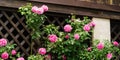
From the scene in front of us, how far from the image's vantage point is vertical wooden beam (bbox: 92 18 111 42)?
7191 mm

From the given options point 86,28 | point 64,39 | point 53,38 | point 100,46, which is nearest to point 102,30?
point 100,46

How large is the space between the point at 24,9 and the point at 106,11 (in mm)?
2083

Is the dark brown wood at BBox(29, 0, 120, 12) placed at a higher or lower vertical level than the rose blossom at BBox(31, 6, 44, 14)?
lower

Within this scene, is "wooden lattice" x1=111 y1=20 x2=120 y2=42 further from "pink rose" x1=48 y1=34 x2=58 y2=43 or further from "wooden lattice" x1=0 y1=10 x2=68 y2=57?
"pink rose" x1=48 y1=34 x2=58 y2=43

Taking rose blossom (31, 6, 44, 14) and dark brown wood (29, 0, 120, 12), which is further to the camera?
dark brown wood (29, 0, 120, 12)

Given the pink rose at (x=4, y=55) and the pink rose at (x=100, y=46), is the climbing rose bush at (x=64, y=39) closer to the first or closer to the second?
the pink rose at (x=100, y=46)

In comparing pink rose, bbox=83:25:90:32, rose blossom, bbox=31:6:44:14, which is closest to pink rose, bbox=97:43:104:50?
pink rose, bbox=83:25:90:32

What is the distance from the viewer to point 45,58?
620 cm

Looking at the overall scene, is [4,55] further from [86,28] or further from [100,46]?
[100,46]

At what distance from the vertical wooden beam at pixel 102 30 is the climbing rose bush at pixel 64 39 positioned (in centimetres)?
45

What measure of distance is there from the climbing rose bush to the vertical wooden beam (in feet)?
1.48

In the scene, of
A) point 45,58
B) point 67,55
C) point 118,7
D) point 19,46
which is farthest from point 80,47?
point 118,7

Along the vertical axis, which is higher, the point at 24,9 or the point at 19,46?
the point at 24,9

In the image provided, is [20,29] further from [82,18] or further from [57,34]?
[82,18]
